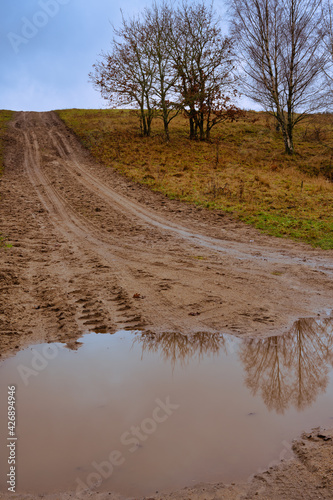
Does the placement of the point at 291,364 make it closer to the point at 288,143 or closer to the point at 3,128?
the point at 288,143

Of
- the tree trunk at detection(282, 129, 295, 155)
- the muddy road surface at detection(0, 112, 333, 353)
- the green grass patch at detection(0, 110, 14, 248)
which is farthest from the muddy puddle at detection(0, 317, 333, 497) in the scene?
the tree trunk at detection(282, 129, 295, 155)

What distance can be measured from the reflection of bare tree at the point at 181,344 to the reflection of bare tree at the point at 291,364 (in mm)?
369

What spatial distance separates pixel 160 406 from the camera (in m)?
3.45

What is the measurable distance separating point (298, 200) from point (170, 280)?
8.45 meters

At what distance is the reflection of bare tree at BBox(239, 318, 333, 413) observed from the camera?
3600 millimetres

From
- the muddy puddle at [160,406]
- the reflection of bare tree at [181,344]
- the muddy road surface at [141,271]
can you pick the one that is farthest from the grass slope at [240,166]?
the muddy puddle at [160,406]

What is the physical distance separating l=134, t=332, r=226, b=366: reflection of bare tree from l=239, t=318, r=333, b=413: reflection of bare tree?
369 millimetres

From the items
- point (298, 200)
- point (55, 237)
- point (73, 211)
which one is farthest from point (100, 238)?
point (298, 200)

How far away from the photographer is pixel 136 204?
12.9m

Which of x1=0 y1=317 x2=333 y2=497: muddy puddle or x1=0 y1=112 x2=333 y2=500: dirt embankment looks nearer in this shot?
x1=0 y1=317 x2=333 y2=497: muddy puddle

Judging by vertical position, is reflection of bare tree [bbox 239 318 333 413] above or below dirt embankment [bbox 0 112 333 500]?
below

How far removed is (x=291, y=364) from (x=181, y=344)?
1.29 metres

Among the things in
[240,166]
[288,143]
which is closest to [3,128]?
[240,166]

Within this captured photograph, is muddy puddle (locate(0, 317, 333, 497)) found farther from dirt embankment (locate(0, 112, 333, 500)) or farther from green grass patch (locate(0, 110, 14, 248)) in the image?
green grass patch (locate(0, 110, 14, 248))
